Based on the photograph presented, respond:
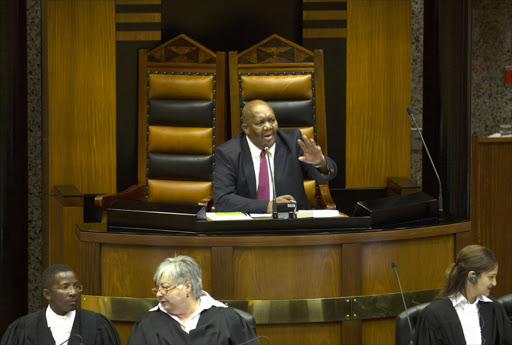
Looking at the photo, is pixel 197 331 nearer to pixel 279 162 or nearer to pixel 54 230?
pixel 279 162

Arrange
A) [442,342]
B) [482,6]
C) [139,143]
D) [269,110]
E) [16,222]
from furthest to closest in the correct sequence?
[482,6], [139,143], [16,222], [269,110], [442,342]

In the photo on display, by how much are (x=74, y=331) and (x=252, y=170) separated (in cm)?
164

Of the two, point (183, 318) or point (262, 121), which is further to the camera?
point (262, 121)

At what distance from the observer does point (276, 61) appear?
20.1 ft

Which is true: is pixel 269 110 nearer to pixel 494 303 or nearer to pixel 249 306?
pixel 249 306

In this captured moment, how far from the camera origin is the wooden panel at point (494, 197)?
240 inches

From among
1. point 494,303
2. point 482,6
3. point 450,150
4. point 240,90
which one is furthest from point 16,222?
point 482,6

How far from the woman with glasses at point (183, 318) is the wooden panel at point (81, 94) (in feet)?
8.71

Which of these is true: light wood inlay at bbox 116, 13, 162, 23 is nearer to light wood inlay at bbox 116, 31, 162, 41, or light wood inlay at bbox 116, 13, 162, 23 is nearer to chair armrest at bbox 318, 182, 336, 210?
light wood inlay at bbox 116, 31, 162, 41

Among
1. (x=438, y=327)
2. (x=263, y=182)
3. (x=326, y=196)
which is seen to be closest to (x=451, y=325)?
(x=438, y=327)

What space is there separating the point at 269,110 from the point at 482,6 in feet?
8.04

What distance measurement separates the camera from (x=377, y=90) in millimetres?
6531

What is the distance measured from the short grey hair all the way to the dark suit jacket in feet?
4.59

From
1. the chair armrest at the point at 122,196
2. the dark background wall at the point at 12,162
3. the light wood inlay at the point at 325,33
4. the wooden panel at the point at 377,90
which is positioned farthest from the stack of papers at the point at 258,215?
the light wood inlay at the point at 325,33
